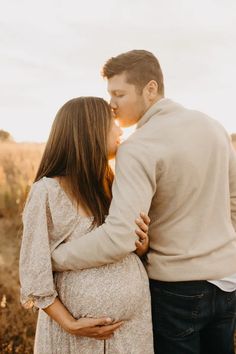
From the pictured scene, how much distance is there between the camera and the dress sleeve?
2.11 metres

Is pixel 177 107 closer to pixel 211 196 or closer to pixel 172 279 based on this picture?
pixel 211 196

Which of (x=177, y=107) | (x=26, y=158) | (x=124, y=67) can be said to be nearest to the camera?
(x=177, y=107)

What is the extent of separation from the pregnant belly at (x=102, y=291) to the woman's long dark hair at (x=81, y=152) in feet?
0.72

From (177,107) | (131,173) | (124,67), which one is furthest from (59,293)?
(124,67)

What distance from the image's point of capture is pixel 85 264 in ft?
6.89

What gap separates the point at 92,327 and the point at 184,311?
44 centimetres

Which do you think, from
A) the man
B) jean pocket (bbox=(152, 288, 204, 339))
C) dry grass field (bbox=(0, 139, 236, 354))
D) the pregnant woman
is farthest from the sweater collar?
dry grass field (bbox=(0, 139, 236, 354))

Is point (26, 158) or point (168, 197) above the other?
point (168, 197)

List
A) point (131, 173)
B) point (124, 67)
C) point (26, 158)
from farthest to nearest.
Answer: point (26, 158), point (124, 67), point (131, 173)

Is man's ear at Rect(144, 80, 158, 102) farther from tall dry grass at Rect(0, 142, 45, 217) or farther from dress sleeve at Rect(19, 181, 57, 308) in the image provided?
tall dry grass at Rect(0, 142, 45, 217)

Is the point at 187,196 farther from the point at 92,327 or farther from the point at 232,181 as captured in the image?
the point at 92,327

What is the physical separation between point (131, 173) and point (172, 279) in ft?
1.79

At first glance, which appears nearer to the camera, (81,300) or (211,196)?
(81,300)

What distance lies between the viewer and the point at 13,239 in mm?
4816
